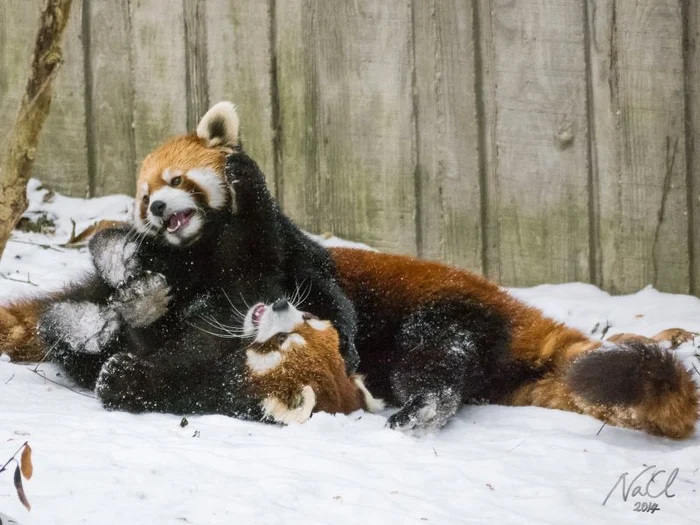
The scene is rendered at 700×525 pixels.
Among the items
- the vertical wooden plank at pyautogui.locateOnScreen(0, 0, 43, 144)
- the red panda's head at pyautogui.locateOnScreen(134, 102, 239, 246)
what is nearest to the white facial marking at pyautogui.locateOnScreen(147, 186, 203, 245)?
the red panda's head at pyautogui.locateOnScreen(134, 102, 239, 246)

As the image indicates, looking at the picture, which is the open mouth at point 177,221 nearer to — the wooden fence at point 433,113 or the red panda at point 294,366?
the red panda at point 294,366

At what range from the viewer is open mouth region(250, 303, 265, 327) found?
4605mm

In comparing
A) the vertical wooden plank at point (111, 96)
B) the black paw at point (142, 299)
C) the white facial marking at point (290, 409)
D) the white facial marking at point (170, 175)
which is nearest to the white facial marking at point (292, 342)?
the white facial marking at point (290, 409)

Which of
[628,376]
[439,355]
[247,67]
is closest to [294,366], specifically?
[439,355]

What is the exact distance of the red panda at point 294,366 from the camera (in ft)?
14.2

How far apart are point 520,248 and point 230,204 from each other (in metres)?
Result: 1.76

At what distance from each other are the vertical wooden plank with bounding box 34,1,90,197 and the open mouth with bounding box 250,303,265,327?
7.60ft

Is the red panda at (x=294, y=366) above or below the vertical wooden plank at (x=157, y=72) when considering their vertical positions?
below

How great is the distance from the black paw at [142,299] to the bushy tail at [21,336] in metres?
0.46

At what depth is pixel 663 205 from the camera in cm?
567

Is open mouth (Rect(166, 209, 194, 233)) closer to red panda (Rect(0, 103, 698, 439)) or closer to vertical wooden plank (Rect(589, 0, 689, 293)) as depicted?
red panda (Rect(0, 103, 698, 439))

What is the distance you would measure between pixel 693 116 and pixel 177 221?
2711 millimetres

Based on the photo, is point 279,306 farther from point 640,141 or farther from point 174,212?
point 640,141

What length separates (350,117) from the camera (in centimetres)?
616
